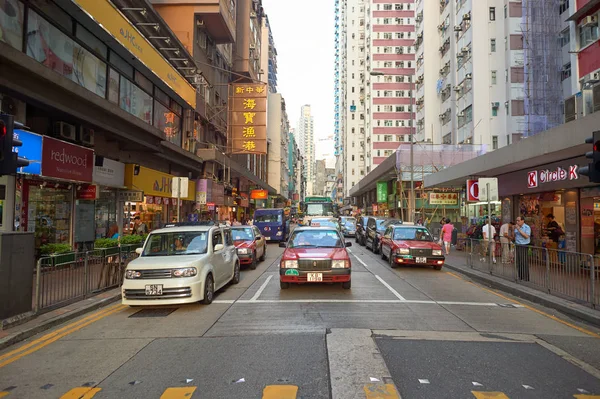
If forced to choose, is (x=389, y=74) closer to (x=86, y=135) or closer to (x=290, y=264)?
(x=86, y=135)

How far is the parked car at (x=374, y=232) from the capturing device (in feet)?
70.0

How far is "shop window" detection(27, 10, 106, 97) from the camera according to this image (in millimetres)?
11648

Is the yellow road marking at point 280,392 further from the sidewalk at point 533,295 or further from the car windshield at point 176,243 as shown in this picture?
the sidewalk at point 533,295

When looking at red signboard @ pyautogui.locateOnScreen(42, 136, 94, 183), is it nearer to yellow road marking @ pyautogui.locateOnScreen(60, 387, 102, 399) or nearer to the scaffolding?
yellow road marking @ pyautogui.locateOnScreen(60, 387, 102, 399)

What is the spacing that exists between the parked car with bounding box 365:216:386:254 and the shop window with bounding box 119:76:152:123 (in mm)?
12772

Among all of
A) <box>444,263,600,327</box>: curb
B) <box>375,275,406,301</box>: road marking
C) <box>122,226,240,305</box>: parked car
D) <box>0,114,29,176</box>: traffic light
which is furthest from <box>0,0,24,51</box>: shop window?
<box>444,263,600,327</box>: curb

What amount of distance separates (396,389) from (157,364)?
9.69ft

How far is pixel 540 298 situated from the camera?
9359 millimetres

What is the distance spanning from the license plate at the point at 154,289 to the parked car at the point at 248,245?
6615mm

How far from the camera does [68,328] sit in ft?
23.5

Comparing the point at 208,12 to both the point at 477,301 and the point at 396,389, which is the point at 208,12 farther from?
the point at 396,389

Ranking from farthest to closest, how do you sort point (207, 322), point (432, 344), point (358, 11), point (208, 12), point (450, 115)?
point (358, 11)
point (450, 115)
point (208, 12)
point (207, 322)
point (432, 344)

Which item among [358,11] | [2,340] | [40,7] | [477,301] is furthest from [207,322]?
[358,11]

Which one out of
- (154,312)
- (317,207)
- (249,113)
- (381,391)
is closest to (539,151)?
(381,391)
